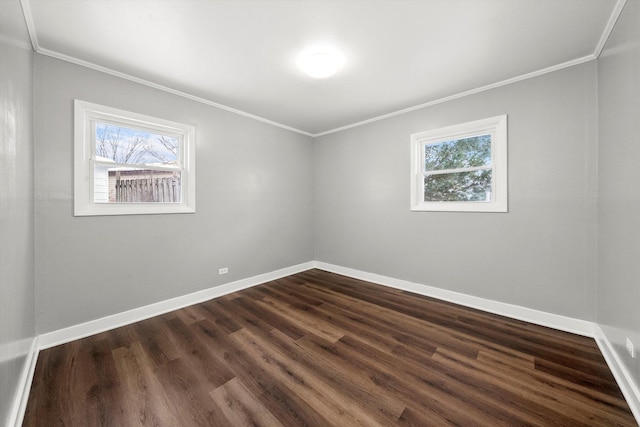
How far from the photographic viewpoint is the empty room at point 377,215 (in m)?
1.52

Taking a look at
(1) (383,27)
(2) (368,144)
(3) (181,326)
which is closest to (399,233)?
(2) (368,144)

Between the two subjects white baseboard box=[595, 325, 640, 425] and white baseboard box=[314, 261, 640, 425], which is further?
white baseboard box=[314, 261, 640, 425]

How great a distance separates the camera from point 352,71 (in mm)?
2473

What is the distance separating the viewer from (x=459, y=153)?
3092 mm

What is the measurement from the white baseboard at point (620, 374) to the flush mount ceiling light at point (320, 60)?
10.4 ft

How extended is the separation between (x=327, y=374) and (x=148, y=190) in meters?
2.71

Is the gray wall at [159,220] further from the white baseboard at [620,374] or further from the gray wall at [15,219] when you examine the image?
the white baseboard at [620,374]

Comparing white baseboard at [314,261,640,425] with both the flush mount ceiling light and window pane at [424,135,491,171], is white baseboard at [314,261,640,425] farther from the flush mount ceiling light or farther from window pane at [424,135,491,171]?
the flush mount ceiling light

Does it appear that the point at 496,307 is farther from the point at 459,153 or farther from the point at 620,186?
the point at 459,153

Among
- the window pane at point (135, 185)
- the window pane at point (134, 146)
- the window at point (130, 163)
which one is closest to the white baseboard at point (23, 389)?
the window at point (130, 163)

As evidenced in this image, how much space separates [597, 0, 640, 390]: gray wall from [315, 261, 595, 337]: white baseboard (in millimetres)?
207

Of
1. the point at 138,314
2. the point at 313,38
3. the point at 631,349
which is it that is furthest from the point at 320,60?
the point at 138,314

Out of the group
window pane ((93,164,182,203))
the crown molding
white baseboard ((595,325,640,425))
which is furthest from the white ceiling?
white baseboard ((595,325,640,425))

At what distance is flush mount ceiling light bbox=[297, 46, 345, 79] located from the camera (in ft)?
7.02
